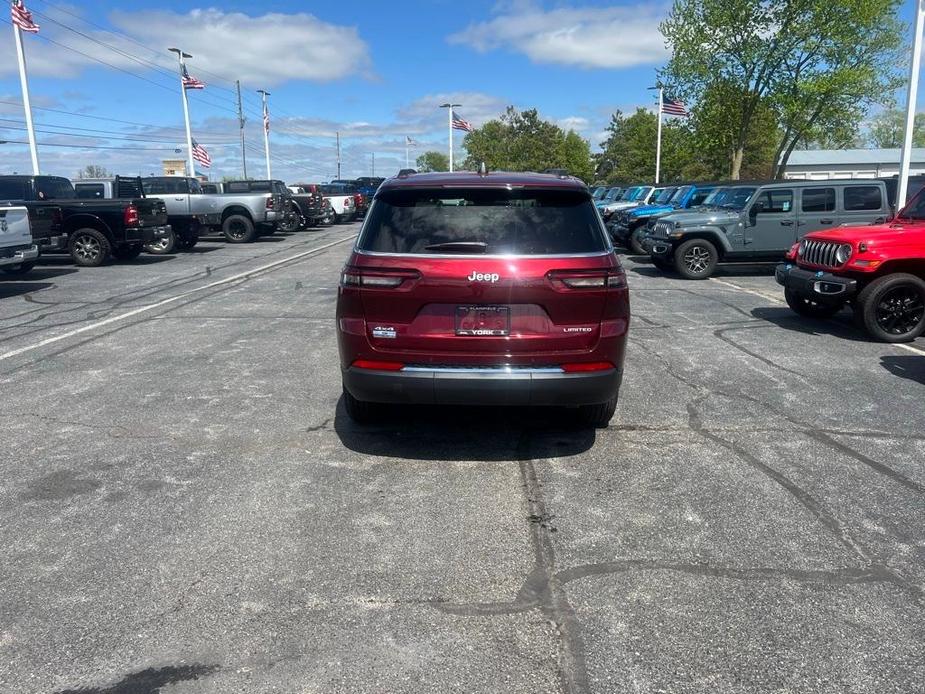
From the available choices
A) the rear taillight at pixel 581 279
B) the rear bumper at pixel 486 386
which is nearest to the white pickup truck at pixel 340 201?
the rear bumper at pixel 486 386

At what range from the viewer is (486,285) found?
425 centimetres

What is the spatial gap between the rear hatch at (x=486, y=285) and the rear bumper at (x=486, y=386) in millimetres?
79

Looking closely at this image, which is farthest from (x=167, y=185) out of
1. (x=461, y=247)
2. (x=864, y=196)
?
(x=461, y=247)

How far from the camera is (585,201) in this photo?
459 centimetres

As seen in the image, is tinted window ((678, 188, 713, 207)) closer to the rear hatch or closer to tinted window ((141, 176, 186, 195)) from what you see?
the rear hatch

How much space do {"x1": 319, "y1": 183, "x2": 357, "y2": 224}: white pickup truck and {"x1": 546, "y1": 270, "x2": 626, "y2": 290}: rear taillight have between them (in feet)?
95.6

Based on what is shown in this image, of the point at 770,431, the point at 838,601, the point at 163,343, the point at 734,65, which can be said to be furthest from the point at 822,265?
the point at 734,65

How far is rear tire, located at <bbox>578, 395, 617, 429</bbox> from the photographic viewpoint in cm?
499

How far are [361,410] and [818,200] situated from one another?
1216 cm

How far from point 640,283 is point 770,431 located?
8971 millimetres

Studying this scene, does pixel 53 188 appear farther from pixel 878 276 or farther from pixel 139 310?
pixel 878 276

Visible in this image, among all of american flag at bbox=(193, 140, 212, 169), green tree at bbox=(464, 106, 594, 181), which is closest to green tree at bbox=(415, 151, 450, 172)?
green tree at bbox=(464, 106, 594, 181)

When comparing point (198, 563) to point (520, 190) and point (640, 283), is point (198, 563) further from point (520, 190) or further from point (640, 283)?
point (640, 283)

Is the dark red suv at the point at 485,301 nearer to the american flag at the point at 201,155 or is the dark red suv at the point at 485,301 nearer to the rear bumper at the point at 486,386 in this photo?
the rear bumper at the point at 486,386
